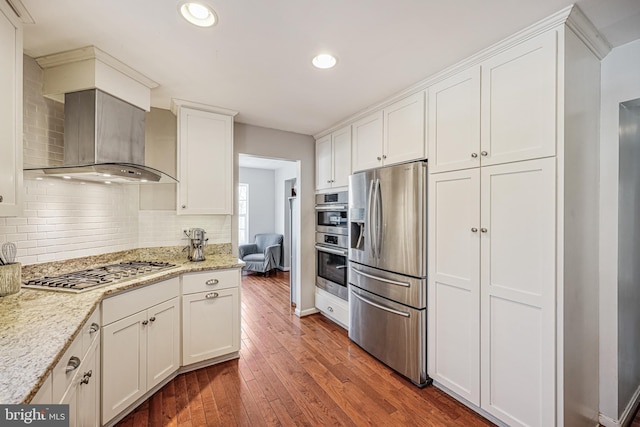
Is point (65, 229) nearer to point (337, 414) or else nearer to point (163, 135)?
point (163, 135)

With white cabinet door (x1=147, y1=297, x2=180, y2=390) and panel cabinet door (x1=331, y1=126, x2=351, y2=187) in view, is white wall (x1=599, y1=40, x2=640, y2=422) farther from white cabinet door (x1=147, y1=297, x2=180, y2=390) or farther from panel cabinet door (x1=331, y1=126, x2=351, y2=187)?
white cabinet door (x1=147, y1=297, x2=180, y2=390)

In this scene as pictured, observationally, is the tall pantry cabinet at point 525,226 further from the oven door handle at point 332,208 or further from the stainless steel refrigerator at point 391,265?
the oven door handle at point 332,208

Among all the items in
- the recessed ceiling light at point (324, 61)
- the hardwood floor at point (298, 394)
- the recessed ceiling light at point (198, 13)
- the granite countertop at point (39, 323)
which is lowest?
the hardwood floor at point (298, 394)

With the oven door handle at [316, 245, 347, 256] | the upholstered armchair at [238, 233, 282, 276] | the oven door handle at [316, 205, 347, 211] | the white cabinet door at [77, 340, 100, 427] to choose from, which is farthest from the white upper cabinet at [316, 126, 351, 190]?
the upholstered armchair at [238, 233, 282, 276]

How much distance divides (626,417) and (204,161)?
12.4ft

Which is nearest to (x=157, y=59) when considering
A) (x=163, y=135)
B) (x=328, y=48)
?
(x=163, y=135)

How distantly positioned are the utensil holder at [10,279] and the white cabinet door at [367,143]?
2.65 m

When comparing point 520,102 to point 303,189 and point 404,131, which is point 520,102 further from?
point 303,189

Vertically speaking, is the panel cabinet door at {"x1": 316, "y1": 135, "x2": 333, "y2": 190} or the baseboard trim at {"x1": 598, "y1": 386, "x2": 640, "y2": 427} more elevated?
the panel cabinet door at {"x1": 316, "y1": 135, "x2": 333, "y2": 190}

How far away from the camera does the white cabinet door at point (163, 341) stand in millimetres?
1954

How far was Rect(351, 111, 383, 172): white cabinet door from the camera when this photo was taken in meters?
2.63

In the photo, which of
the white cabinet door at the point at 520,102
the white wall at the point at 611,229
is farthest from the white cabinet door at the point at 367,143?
the white wall at the point at 611,229

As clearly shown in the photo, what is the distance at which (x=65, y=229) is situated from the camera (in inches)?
78.9

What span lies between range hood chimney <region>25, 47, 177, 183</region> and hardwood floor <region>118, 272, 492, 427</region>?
1661 millimetres
